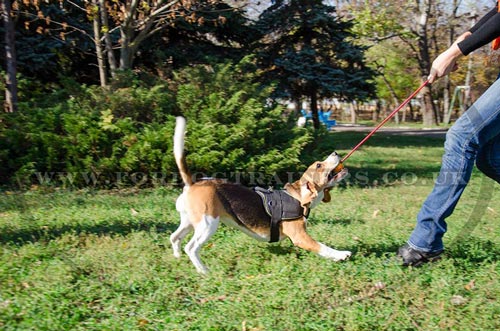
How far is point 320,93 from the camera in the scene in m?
15.8

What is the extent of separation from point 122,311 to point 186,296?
53cm

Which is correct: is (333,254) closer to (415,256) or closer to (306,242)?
(306,242)

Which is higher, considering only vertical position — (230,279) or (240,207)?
(240,207)

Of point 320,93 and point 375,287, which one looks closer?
point 375,287

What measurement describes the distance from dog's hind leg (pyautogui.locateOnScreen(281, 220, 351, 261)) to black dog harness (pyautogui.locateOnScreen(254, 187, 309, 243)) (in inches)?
2.6

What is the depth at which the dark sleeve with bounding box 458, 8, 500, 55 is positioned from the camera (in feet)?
11.6

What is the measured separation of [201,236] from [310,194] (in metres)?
1.11

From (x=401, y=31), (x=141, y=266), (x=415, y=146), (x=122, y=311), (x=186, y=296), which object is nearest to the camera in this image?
(x=122, y=311)

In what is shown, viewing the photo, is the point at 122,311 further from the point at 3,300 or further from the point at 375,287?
the point at 375,287

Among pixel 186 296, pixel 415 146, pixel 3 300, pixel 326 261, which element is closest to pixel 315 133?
pixel 326 261

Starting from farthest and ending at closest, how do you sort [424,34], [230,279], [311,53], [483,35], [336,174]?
[424,34]
[311,53]
[336,174]
[230,279]
[483,35]

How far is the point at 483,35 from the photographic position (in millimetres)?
3572

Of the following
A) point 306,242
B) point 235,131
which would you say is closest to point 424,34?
point 235,131

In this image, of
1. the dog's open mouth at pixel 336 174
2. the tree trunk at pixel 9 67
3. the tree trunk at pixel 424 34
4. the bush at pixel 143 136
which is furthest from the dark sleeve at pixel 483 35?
the tree trunk at pixel 424 34
